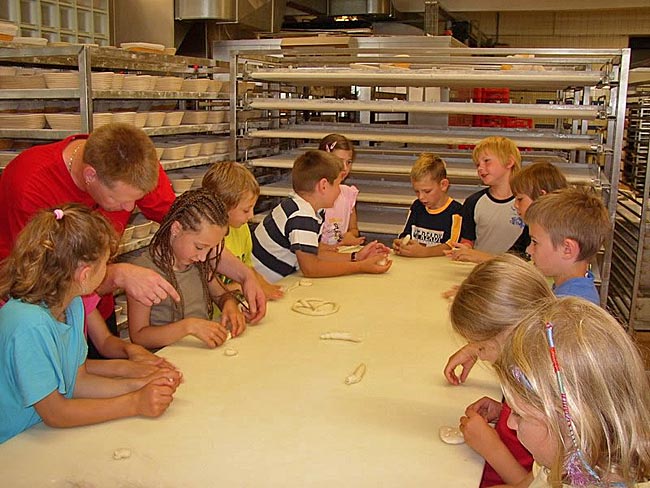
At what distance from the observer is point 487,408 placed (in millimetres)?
1642

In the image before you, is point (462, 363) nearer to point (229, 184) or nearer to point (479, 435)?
point (479, 435)

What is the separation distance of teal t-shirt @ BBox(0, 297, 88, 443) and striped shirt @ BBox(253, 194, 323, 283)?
4.65 ft

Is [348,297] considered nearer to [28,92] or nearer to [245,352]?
[245,352]

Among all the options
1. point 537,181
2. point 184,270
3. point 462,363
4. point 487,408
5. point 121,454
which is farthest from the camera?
point 537,181

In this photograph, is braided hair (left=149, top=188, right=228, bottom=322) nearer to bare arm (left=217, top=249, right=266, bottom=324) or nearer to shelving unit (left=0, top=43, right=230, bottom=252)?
bare arm (left=217, top=249, right=266, bottom=324)

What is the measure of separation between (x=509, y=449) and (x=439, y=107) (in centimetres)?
255

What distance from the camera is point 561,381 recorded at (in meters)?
1.02

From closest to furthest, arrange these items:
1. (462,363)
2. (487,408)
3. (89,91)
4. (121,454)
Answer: (121,454) < (487,408) < (462,363) < (89,91)

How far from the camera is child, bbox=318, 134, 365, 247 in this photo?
3777 millimetres

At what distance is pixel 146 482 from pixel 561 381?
773 mm

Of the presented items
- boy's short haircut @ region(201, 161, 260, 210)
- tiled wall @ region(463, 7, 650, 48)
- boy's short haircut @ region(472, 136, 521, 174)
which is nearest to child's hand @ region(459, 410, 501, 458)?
boy's short haircut @ region(201, 161, 260, 210)

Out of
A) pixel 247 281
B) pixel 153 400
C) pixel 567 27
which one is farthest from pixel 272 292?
pixel 567 27

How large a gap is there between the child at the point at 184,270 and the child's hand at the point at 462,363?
2.20 feet

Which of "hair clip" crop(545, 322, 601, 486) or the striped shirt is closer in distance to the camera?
"hair clip" crop(545, 322, 601, 486)
